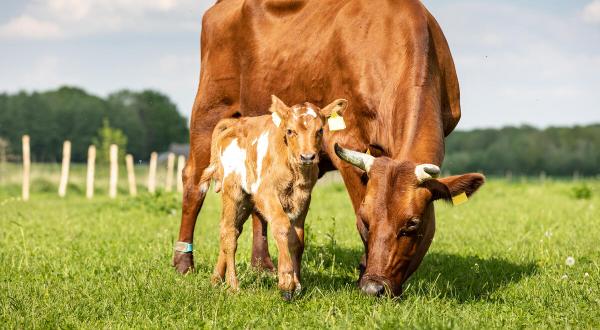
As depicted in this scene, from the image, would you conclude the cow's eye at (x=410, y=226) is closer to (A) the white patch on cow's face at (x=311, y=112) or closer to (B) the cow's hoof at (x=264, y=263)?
(A) the white patch on cow's face at (x=311, y=112)

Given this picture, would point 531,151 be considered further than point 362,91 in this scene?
Yes

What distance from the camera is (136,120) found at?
314ft

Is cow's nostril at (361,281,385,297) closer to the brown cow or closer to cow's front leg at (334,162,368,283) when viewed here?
the brown cow

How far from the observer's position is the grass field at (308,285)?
4.88m

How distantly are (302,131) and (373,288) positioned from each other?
1340 millimetres

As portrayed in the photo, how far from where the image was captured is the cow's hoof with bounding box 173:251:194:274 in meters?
7.30

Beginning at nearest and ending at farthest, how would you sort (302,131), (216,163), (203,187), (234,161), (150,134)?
1. (302,131)
2. (234,161)
3. (216,163)
4. (203,187)
5. (150,134)

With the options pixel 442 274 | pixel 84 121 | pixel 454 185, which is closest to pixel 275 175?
pixel 454 185

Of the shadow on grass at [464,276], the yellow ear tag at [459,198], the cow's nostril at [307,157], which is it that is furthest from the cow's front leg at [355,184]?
the cow's nostril at [307,157]

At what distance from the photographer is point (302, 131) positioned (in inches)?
206

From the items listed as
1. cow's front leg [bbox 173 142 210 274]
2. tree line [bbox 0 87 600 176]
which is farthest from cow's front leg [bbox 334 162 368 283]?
tree line [bbox 0 87 600 176]

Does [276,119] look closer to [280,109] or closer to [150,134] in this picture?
[280,109]

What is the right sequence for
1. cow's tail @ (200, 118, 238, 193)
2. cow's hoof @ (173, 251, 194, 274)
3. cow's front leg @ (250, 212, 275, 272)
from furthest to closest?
cow's front leg @ (250, 212, 275, 272) < cow's hoof @ (173, 251, 194, 274) < cow's tail @ (200, 118, 238, 193)

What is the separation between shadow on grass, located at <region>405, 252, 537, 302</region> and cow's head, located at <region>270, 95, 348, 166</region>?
157 cm
